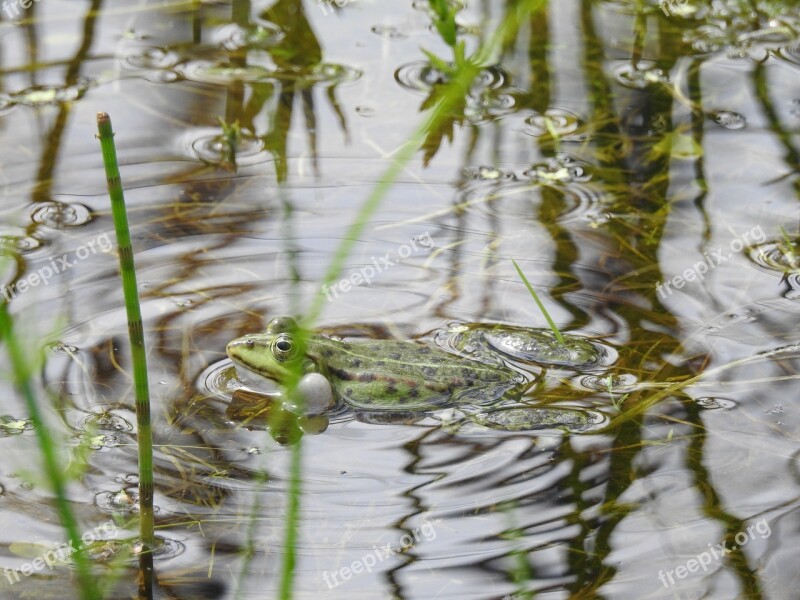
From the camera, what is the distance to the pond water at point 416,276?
12.3ft

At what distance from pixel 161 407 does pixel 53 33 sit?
3998 mm

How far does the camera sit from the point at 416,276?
5.38 metres

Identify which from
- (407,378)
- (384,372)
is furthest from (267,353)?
(407,378)

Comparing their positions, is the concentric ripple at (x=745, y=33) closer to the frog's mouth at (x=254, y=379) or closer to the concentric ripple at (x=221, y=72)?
the concentric ripple at (x=221, y=72)

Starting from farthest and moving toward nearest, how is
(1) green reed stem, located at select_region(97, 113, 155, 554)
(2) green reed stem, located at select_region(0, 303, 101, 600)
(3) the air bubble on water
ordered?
(3) the air bubble on water < (1) green reed stem, located at select_region(97, 113, 155, 554) < (2) green reed stem, located at select_region(0, 303, 101, 600)

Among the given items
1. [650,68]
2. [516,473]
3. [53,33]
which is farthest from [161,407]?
[650,68]

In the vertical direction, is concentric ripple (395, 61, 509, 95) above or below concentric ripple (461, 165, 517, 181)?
above

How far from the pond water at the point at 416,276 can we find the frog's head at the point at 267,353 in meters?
0.20

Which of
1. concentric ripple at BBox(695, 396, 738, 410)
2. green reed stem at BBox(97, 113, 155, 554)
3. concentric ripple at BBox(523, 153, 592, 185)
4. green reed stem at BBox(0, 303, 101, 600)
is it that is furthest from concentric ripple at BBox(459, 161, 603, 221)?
green reed stem at BBox(0, 303, 101, 600)

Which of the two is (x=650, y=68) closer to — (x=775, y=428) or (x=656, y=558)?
(x=775, y=428)

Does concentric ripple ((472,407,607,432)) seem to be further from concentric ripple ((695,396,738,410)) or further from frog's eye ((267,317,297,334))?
frog's eye ((267,317,297,334))

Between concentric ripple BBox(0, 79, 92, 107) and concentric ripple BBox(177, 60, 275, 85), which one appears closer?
concentric ripple BBox(0, 79, 92, 107)

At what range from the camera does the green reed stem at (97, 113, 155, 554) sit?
2.62m

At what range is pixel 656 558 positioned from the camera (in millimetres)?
3717
